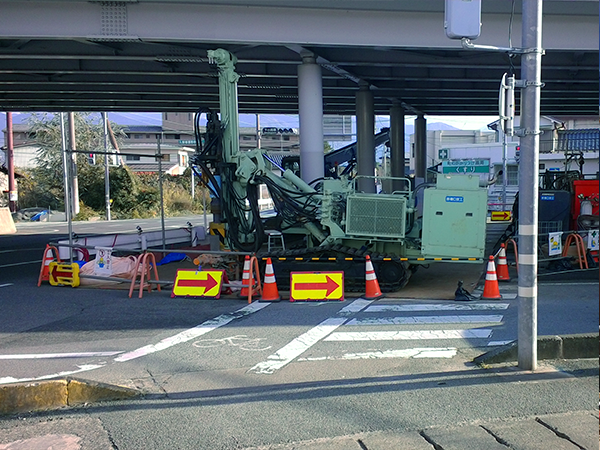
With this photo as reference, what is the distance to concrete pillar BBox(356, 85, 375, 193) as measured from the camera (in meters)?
25.5

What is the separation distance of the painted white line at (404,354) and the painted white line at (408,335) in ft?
2.01

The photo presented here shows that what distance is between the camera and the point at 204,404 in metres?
5.80

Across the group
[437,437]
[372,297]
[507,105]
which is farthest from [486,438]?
[372,297]

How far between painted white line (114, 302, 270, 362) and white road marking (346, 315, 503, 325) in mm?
1987

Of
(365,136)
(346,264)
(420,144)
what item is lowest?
(346,264)

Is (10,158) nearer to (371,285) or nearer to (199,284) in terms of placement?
(199,284)

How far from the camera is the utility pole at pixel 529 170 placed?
6013 mm

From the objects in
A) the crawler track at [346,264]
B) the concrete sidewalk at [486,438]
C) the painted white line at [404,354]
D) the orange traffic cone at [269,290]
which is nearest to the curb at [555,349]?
the painted white line at [404,354]

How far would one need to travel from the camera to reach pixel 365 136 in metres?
26.2

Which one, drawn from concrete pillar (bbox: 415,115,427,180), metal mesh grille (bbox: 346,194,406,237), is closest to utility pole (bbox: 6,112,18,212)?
concrete pillar (bbox: 415,115,427,180)

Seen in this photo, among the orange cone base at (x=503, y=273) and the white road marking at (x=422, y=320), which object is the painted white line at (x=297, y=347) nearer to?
the white road marking at (x=422, y=320)

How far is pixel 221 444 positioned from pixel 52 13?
13366 mm

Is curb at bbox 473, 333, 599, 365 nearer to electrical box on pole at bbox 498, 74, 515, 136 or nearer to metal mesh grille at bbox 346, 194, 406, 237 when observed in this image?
electrical box on pole at bbox 498, 74, 515, 136

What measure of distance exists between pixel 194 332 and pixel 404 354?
322 centimetres
